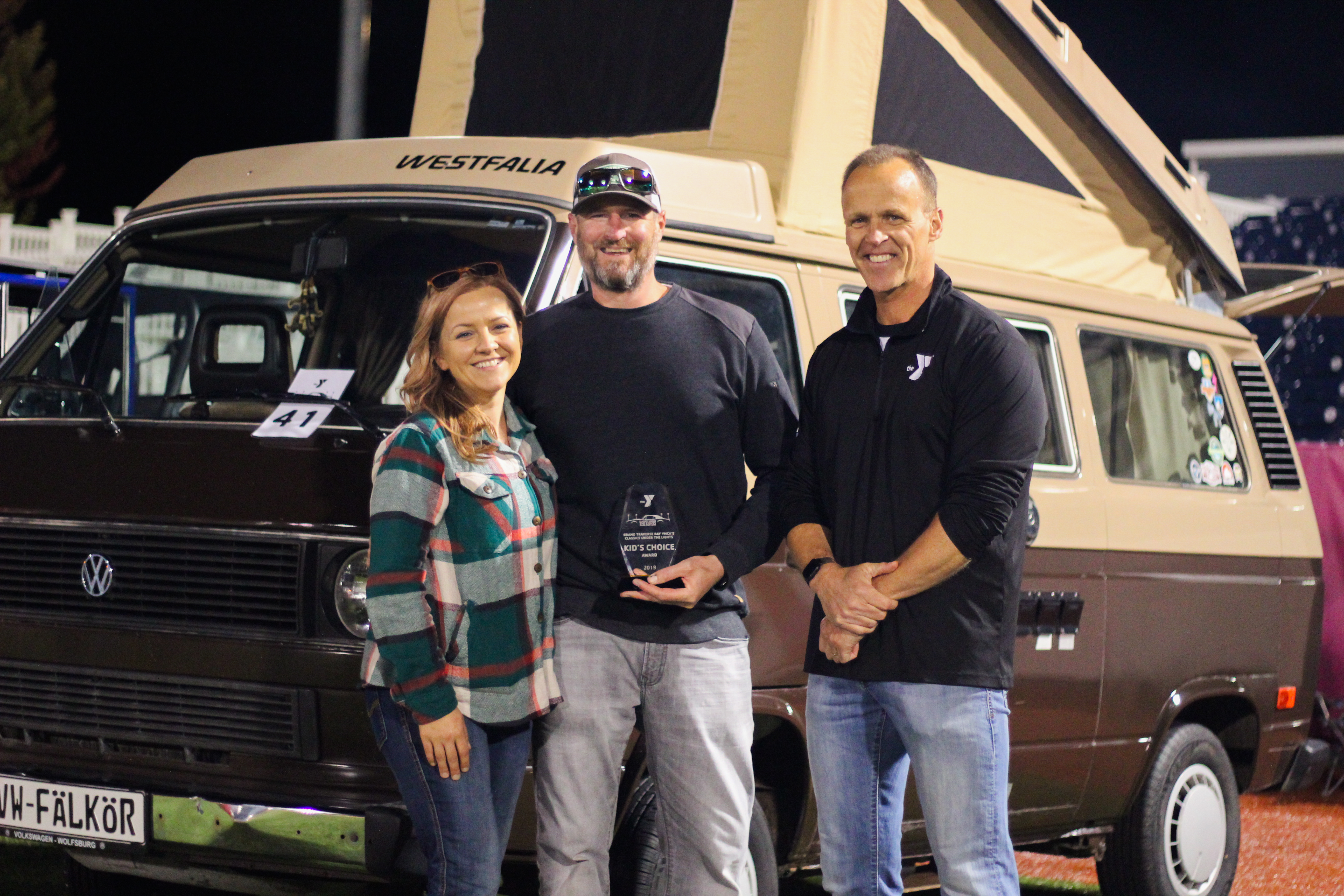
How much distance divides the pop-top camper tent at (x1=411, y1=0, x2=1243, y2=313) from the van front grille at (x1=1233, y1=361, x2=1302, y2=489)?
0.38 m

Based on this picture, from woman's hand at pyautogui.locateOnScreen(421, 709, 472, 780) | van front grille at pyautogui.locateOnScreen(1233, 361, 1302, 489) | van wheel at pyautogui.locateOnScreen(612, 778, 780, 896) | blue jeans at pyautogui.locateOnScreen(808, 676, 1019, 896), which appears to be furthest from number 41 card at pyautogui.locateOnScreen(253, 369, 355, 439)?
van front grille at pyautogui.locateOnScreen(1233, 361, 1302, 489)

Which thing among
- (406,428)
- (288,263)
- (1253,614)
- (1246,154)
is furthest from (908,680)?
(1246,154)

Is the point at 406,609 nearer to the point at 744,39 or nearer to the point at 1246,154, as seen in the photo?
the point at 744,39

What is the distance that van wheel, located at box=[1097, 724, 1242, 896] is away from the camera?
19.4ft

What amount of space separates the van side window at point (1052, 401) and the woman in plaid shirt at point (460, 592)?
2.45 m

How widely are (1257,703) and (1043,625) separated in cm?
145

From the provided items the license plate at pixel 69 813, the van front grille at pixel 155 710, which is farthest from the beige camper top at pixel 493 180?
the license plate at pixel 69 813

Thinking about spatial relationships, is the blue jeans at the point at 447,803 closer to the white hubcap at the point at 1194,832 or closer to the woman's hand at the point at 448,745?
the woman's hand at the point at 448,745

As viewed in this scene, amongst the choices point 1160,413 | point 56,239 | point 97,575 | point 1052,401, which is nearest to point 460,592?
point 97,575

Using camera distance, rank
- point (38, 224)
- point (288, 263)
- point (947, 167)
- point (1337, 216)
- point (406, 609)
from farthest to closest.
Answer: point (38, 224)
point (1337, 216)
point (947, 167)
point (288, 263)
point (406, 609)

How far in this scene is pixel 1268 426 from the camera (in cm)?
668

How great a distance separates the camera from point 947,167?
228 inches

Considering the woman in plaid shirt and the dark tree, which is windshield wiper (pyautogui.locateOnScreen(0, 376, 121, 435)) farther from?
the dark tree

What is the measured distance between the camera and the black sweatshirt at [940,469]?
3545 mm
